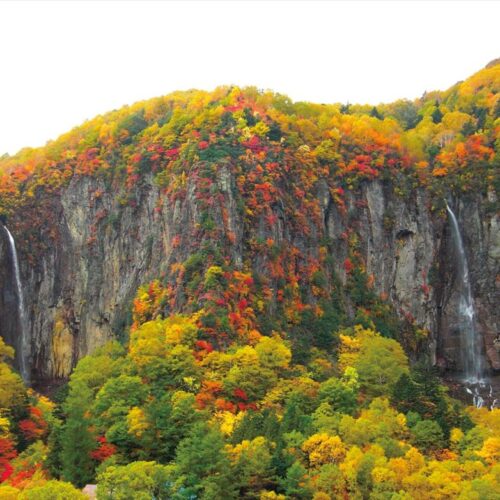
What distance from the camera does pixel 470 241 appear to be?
82.6m

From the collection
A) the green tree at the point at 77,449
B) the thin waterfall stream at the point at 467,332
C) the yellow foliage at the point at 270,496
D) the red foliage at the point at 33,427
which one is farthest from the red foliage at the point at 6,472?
the thin waterfall stream at the point at 467,332

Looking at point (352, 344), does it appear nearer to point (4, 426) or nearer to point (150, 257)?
point (150, 257)

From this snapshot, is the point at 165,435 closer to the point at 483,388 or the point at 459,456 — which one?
the point at 459,456

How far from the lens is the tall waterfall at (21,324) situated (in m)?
77.1

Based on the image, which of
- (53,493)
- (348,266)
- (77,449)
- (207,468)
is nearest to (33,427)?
(77,449)

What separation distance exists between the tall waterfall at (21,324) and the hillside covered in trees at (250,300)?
24.2 inches

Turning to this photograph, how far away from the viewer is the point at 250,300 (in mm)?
63844

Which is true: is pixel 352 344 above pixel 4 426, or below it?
below

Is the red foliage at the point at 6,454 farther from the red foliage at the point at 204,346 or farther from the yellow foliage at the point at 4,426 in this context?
the red foliage at the point at 204,346

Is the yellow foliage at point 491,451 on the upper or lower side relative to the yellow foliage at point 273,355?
lower

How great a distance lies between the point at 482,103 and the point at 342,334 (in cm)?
4399

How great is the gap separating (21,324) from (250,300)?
27099mm

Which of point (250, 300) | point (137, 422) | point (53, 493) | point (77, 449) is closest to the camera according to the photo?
point (53, 493)

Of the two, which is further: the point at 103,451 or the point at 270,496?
the point at 103,451
